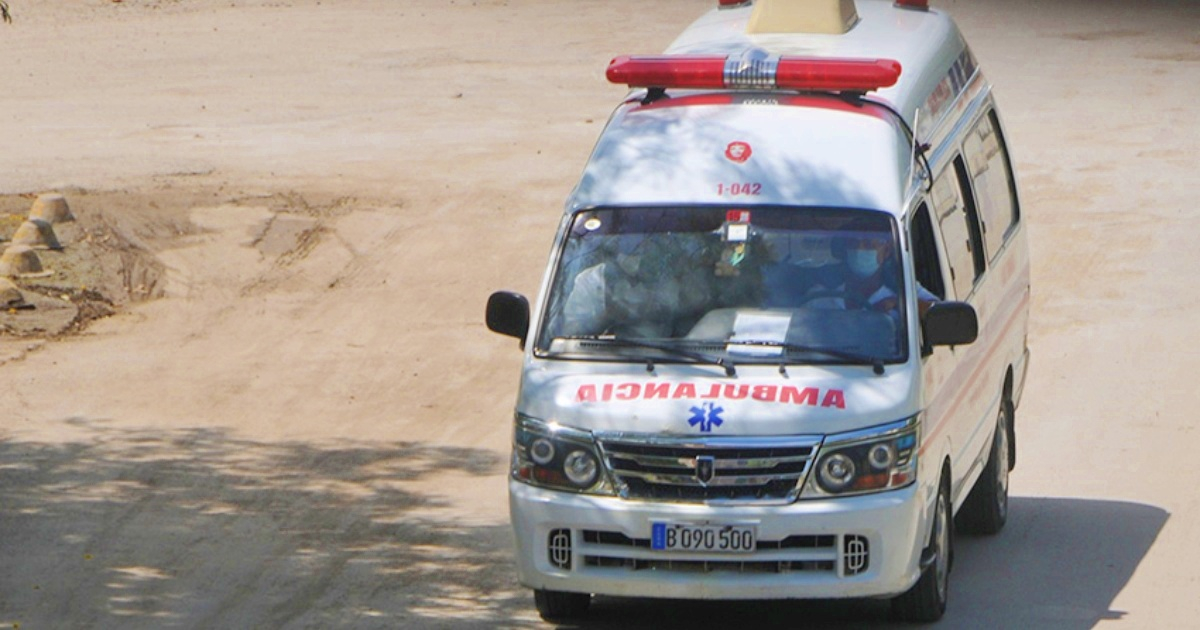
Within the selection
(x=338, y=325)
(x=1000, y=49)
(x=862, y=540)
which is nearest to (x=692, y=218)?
(x=862, y=540)

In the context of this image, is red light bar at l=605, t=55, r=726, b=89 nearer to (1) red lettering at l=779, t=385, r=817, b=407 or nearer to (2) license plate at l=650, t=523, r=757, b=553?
(1) red lettering at l=779, t=385, r=817, b=407

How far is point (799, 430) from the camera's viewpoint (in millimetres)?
8312

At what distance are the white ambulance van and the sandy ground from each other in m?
0.93

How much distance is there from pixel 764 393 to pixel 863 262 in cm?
103

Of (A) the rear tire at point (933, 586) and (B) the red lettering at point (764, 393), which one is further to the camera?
(A) the rear tire at point (933, 586)

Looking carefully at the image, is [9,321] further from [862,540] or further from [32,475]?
[862,540]

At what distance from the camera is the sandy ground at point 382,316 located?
10148mm

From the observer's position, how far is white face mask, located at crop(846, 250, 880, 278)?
29.8ft

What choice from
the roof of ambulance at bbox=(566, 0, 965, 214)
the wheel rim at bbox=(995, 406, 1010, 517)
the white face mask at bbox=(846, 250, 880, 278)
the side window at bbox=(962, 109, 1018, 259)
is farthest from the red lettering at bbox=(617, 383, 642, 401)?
the wheel rim at bbox=(995, 406, 1010, 517)

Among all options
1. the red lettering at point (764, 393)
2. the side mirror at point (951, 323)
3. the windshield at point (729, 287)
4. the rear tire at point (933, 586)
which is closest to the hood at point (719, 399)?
the red lettering at point (764, 393)

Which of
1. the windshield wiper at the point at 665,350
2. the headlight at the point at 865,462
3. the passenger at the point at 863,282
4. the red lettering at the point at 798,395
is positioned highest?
the passenger at the point at 863,282

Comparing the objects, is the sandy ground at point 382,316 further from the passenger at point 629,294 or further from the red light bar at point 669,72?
the red light bar at point 669,72

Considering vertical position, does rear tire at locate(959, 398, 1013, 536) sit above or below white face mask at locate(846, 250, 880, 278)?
below

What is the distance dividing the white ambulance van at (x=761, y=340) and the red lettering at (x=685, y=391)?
2cm
